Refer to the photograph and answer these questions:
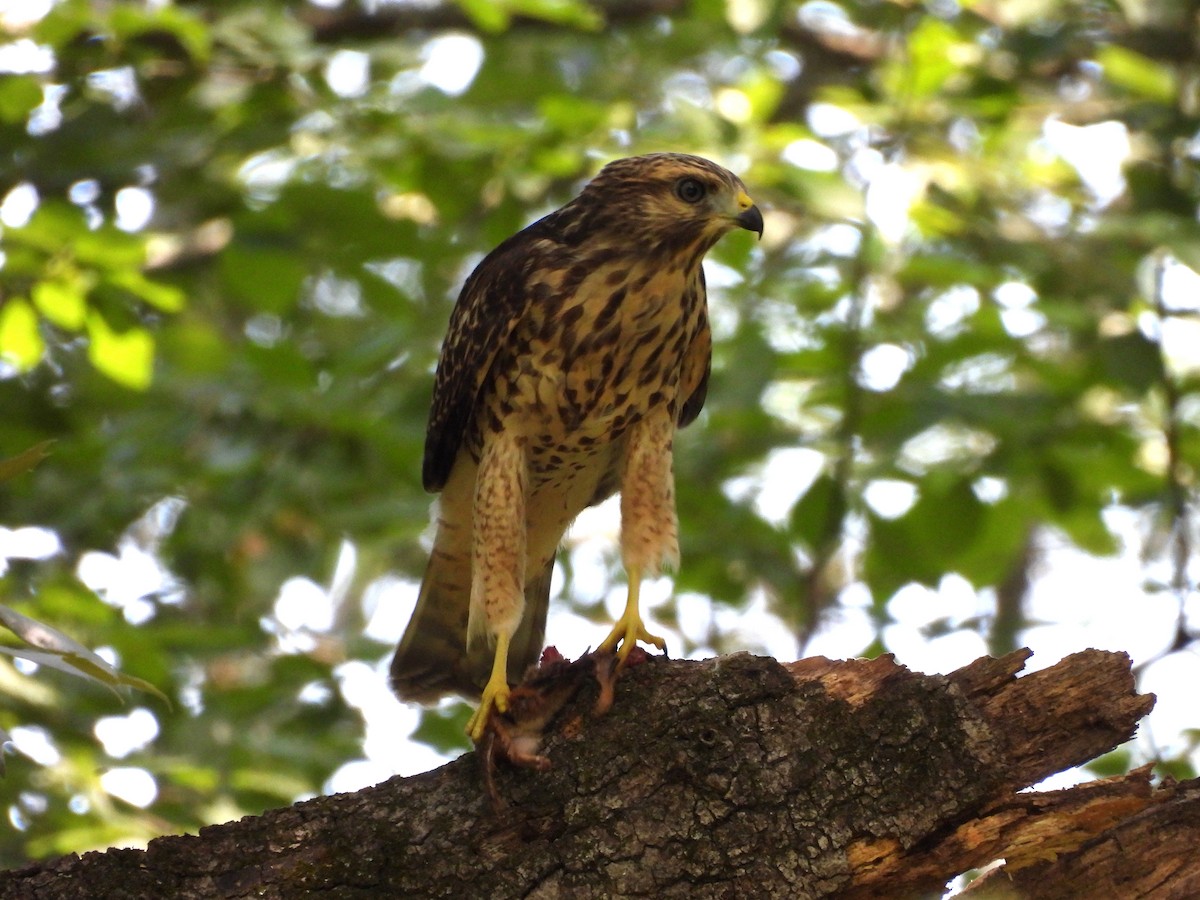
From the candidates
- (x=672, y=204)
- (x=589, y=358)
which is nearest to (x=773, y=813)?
(x=589, y=358)

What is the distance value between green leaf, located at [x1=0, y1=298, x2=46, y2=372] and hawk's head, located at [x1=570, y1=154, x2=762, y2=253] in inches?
86.1

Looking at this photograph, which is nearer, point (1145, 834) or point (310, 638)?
point (1145, 834)

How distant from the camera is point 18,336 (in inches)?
199

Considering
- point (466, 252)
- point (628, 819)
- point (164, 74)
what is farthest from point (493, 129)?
point (628, 819)

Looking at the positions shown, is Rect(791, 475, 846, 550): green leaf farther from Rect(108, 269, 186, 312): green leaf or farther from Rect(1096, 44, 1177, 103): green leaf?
Rect(108, 269, 186, 312): green leaf

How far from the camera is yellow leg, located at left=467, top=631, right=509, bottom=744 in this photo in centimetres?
331

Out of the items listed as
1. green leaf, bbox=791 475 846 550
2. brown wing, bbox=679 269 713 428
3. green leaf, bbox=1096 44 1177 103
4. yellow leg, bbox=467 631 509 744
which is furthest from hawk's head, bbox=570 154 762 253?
green leaf, bbox=1096 44 1177 103

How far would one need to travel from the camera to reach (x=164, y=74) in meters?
6.09

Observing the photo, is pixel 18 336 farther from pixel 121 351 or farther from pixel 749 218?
pixel 749 218

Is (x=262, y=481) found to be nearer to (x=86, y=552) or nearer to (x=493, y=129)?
(x=86, y=552)

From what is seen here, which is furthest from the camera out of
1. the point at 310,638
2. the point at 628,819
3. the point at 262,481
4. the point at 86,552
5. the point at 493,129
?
the point at 310,638

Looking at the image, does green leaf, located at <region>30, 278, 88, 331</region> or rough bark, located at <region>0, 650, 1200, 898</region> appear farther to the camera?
green leaf, located at <region>30, 278, 88, 331</region>

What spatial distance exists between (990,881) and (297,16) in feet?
18.1

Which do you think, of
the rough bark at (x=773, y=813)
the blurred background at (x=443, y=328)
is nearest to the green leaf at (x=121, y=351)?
the blurred background at (x=443, y=328)
